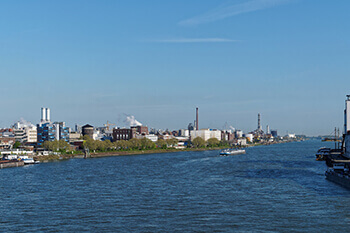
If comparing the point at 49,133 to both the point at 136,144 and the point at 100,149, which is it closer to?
the point at 100,149

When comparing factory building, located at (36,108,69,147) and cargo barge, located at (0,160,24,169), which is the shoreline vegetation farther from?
cargo barge, located at (0,160,24,169)

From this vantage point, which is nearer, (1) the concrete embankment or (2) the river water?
(2) the river water

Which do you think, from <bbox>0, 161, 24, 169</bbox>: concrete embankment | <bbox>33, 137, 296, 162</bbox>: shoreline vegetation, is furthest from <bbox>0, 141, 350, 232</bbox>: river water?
<bbox>33, 137, 296, 162</bbox>: shoreline vegetation

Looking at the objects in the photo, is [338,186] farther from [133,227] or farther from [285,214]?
[133,227]

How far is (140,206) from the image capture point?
33719mm

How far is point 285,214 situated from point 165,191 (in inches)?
562

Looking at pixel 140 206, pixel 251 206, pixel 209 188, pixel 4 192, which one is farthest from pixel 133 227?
pixel 4 192

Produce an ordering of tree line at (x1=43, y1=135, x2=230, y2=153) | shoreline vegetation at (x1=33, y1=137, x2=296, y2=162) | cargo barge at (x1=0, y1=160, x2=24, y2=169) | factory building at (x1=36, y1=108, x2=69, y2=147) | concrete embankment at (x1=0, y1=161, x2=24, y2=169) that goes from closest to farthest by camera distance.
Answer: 1. concrete embankment at (x1=0, y1=161, x2=24, y2=169)
2. cargo barge at (x1=0, y1=160, x2=24, y2=169)
3. shoreline vegetation at (x1=33, y1=137, x2=296, y2=162)
4. tree line at (x1=43, y1=135, x2=230, y2=153)
5. factory building at (x1=36, y1=108, x2=69, y2=147)

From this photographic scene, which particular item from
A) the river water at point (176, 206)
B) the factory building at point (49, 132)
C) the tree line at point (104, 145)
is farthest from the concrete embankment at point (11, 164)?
the factory building at point (49, 132)

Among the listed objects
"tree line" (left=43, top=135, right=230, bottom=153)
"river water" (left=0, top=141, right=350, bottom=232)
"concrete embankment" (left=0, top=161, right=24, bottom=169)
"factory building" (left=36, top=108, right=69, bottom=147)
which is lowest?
"concrete embankment" (left=0, top=161, right=24, bottom=169)

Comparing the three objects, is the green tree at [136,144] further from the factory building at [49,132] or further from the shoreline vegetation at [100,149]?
the factory building at [49,132]

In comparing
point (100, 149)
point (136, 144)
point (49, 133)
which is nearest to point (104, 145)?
point (100, 149)

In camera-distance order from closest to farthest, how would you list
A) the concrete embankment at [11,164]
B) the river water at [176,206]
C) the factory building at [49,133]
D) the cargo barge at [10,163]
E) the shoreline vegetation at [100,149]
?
the river water at [176,206] < the concrete embankment at [11,164] < the cargo barge at [10,163] < the shoreline vegetation at [100,149] < the factory building at [49,133]

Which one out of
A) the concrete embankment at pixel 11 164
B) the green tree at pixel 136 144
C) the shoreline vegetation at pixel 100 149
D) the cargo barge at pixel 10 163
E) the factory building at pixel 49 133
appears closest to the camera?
the concrete embankment at pixel 11 164
